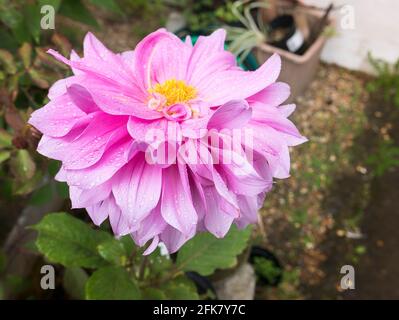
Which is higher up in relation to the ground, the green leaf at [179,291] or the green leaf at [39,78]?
the green leaf at [39,78]

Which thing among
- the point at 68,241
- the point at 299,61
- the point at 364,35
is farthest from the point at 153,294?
the point at 364,35

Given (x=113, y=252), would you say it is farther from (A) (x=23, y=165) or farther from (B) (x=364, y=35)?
(B) (x=364, y=35)

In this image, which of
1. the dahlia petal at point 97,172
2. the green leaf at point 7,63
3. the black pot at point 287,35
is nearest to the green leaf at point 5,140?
the green leaf at point 7,63

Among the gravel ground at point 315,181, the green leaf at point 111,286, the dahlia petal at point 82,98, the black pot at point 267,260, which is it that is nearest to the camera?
the dahlia petal at point 82,98

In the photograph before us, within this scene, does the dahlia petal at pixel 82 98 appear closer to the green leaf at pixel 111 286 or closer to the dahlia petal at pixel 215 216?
the dahlia petal at pixel 215 216
